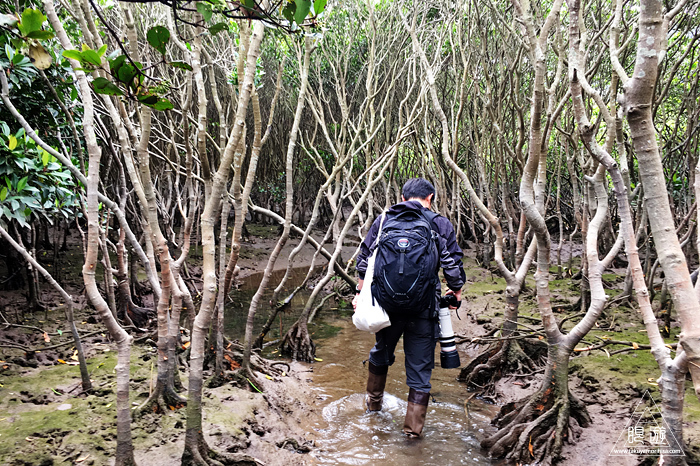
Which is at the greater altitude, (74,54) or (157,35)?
(157,35)

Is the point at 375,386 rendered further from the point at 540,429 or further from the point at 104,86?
the point at 104,86

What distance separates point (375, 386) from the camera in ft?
13.3

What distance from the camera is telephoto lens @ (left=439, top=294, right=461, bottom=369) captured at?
12.0 feet

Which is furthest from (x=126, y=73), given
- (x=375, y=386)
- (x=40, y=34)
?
(x=375, y=386)

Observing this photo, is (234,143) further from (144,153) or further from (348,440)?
(348,440)

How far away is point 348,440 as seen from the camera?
3617 millimetres

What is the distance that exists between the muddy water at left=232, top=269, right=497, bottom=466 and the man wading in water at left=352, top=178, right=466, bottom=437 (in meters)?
0.25

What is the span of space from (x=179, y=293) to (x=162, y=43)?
66.3 inches

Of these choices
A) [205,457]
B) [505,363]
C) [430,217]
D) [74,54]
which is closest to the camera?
[74,54]

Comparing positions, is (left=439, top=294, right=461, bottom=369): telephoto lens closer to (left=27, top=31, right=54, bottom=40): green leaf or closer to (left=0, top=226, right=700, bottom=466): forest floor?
(left=0, top=226, right=700, bottom=466): forest floor

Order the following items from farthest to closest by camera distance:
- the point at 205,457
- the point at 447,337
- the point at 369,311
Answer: the point at 447,337
the point at 369,311
the point at 205,457

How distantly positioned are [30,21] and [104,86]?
353 mm

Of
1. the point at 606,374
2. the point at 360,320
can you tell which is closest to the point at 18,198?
the point at 360,320

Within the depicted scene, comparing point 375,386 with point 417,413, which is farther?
point 375,386
